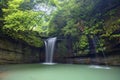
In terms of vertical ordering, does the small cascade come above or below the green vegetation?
below

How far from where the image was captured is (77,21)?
14516 millimetres

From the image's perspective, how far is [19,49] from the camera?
47.8 ft

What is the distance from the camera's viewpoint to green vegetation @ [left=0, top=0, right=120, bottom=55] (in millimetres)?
12152

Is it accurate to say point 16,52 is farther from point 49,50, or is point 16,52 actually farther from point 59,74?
point 59,74

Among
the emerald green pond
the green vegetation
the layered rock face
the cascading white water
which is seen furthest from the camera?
the cascading white water

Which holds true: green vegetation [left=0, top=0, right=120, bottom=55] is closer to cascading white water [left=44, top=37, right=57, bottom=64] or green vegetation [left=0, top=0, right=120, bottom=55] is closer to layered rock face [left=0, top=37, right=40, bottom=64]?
layered rock face [left=0, top=37, right=40, bottom=64]

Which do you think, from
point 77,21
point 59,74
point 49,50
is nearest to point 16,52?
point 49,50

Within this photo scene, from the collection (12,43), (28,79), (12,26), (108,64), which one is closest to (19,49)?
(12,43)

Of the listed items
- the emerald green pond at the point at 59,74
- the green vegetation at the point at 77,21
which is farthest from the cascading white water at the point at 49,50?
the emerald green pond at the point at 59,74

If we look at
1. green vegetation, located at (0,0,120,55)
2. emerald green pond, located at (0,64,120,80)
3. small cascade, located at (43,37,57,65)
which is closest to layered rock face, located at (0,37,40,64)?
green vegetation, located at (0,0,120,55)

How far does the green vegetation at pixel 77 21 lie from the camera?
1215 centimetres

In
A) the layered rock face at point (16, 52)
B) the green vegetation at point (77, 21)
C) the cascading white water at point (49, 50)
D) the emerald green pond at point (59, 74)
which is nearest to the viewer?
the emerald green pond at point (59, 74)

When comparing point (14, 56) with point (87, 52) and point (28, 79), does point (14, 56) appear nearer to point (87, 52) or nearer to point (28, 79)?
point (87, 52)

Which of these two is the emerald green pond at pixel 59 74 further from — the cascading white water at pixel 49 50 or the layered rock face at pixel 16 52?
the cascading white water at pixel 49 50
